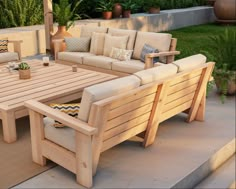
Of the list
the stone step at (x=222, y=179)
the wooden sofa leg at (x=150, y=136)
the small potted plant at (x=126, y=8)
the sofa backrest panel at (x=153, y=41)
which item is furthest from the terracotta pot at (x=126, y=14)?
the stone step at (x=222, y=179)

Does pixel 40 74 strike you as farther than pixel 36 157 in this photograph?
Yes

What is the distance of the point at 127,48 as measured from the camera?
21.0 feet

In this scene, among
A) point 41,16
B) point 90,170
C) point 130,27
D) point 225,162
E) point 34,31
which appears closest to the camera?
point 90,170

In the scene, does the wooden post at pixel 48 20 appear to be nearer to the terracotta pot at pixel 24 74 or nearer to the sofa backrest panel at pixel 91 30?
the sofa backrest panel at pixel 91 30

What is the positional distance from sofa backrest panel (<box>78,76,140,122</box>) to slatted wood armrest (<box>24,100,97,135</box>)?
95 millimetres

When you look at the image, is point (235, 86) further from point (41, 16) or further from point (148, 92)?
point (41, 16)

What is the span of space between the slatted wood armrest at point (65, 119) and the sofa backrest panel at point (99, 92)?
0.31 ft

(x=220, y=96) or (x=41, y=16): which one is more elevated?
(x=41, y=16)

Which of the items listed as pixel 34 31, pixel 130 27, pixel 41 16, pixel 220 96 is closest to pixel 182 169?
pixel 220 96

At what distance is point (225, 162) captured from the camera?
12.3 feet

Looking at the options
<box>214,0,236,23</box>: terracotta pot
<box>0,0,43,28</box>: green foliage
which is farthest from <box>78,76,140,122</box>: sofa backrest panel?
<box>214,0,236,23</box>: terracotta pot

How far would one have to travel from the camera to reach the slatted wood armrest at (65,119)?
2.81 m

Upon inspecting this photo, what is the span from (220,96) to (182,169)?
238 centimetres

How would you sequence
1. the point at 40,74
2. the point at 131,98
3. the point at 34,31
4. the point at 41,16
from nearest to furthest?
the point at 131,98
the point at 40,74
the point at 34,31
the point at 41,16
